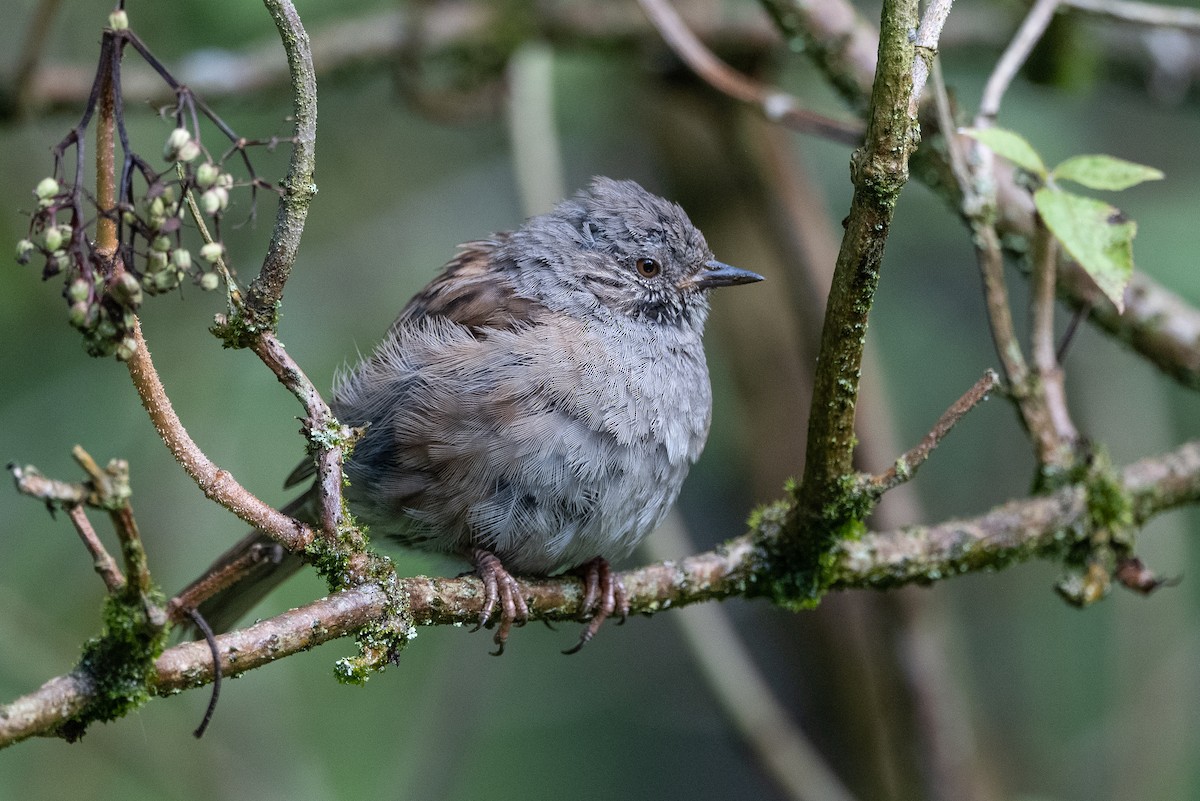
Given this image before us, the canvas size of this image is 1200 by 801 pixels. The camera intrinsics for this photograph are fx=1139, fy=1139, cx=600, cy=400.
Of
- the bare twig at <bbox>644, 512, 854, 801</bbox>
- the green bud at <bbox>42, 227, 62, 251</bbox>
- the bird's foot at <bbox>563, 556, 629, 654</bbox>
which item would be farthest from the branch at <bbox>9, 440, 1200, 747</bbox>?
the bare twig at <bbox>644, 512, 854, 801</bbox>

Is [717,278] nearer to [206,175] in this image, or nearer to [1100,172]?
[1100,172]

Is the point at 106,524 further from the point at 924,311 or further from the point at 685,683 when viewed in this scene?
the point at 924,311

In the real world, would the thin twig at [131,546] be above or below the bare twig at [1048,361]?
below

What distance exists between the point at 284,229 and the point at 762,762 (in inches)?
133

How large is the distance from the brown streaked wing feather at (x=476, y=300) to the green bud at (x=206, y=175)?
1.62 m

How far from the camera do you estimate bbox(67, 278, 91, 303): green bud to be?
5.87ft

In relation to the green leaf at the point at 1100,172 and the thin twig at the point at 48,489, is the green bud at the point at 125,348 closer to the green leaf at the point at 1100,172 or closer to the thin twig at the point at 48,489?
the thin twig at the point at 48,489

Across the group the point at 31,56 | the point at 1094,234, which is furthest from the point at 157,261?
the point at 31,56

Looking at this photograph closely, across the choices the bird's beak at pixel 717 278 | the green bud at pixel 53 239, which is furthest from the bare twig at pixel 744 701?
the green bud at pixel 53 239

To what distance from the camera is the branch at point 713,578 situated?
2.06 m

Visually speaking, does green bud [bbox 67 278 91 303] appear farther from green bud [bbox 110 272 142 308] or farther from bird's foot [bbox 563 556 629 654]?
bird's foot [bbox 563 556 629 654]

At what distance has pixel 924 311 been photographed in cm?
626

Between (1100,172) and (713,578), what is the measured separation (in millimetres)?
1472

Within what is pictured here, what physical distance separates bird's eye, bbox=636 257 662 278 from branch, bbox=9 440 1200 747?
1.13 metres
